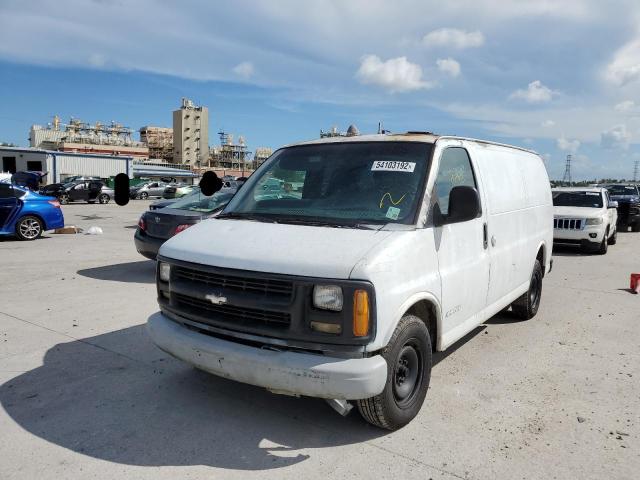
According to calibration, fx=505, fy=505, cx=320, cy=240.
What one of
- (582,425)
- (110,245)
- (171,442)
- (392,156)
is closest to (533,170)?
(392,156)

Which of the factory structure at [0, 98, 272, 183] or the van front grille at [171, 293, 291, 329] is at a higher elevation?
the factory structure at [0, 98, 272, 183]

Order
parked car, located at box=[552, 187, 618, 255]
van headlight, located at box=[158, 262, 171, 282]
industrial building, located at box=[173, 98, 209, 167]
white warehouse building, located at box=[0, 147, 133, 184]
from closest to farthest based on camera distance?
van headlight, located at box=[158, 262, 171, 282]
parked car, located at box=[552, 187, 618, 255]
white warehouse building, located at box=[0, 147, 133, 184]
industrial building, located at box=[173, 98, 209, 167]

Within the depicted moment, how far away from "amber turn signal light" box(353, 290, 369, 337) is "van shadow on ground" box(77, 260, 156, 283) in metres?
6.10

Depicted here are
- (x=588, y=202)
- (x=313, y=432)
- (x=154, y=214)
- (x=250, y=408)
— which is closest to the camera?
(x=313, y=432)

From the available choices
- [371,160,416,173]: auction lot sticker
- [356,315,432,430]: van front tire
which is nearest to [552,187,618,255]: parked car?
[371,160,416,173]: auction lot sticker

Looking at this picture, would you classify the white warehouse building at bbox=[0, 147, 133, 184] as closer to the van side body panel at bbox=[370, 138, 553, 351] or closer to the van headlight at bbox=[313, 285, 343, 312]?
the van side body panel at bbox=[370, 138, 553, 351]

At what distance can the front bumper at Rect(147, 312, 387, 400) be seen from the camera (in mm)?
2979

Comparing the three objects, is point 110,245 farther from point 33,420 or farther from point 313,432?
point 313,432

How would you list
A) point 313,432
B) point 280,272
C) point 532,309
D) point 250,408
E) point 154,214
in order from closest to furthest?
point 280,272
point 313,432
point 250,408
point 532,309
point 154,214

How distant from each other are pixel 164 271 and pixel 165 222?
189 inches

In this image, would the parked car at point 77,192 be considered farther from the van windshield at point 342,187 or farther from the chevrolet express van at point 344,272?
the chevrolet express van at point 344,272

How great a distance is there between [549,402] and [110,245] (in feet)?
37.1

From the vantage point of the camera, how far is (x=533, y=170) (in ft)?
21.5

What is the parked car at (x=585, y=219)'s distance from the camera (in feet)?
42.3
